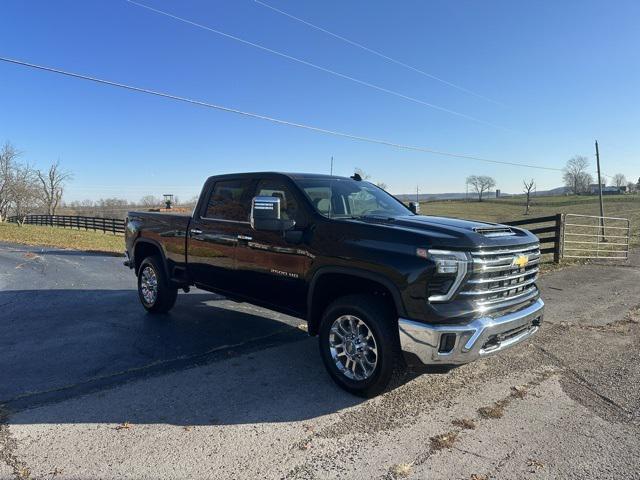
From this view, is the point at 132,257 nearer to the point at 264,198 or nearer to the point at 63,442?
the point at 264,198

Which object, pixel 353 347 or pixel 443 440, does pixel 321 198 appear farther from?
pixel 443 440

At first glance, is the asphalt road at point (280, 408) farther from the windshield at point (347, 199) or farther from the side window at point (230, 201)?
the windshield at point (347, 199)

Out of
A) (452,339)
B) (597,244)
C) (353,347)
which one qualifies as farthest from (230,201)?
(597,244)

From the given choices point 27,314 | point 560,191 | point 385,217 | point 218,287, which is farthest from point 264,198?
point 560,191

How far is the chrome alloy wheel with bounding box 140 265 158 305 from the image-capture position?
6.84m

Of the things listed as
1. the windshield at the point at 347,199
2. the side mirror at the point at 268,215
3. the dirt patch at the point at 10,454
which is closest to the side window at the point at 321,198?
the windshield at the point at 347,199

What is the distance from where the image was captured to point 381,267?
3857 mm

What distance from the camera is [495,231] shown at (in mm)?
4266

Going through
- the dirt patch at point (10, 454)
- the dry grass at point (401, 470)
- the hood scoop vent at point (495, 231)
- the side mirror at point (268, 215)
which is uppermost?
the side mirror at point (268, 215)

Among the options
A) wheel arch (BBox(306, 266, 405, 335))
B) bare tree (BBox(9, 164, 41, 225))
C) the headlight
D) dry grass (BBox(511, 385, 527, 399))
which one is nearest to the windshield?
wheel arch (BBox(306, 266, 405, 335))

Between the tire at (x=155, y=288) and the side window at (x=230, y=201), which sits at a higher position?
the side window at (x=230, y=201)

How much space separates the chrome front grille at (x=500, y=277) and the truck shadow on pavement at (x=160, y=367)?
1.39 m

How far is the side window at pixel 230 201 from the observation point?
5.40m

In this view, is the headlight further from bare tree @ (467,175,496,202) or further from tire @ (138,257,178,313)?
bare tree @ (467,175,496,202)
